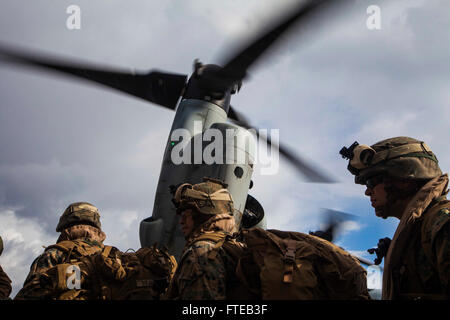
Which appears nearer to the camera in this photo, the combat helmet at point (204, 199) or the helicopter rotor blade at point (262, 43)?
the combat helmet at point (204, 199)

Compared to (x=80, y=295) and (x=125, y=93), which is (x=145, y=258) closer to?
(x=80, y=295)

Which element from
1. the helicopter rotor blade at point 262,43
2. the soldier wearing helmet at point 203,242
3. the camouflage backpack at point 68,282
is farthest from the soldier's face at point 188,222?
the helicopter rotor blade at point 262,43

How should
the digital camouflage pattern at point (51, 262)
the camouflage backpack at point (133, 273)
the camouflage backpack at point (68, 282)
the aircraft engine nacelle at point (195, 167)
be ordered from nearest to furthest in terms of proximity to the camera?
the camouflage backpack at point (68, 282) → the digital camouflage pattern at point (51, 262) → the camouflage backpack at point (133, 273) → the aircraft engine nacelle at point (195, 167)

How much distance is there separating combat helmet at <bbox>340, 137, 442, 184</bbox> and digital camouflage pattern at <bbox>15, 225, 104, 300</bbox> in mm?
3270

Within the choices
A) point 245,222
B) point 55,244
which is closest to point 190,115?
point 245,222

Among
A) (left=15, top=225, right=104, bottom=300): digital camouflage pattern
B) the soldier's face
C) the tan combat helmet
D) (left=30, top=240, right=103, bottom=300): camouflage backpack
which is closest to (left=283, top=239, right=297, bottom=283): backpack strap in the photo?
the soldier's face

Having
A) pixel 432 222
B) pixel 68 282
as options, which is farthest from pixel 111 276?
pixel 432 222

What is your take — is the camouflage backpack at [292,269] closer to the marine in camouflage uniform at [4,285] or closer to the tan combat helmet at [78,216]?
the tan combat helmet at [78,216]

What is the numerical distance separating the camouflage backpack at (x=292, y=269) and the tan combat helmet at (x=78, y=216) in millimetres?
3108

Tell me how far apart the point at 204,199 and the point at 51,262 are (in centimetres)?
230

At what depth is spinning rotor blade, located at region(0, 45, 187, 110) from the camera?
9.12 metres

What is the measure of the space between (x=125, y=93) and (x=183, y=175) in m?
2.73

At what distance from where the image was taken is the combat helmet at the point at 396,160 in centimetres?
347
